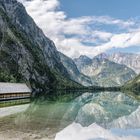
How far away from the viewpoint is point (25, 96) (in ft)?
521

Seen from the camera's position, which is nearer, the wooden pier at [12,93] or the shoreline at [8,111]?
the shoreline at [8,111]

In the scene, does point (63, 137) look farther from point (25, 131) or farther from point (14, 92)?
point (14, 92)

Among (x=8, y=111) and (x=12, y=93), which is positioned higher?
(x=12, y=93)

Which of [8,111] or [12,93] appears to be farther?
[12,93]

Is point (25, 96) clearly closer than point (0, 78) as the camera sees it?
Yes

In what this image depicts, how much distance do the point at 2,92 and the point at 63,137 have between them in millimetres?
85962

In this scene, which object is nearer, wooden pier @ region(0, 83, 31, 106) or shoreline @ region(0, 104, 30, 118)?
shoreline @ region(0, 104, 30, 118)

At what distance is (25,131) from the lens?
41.8 metres

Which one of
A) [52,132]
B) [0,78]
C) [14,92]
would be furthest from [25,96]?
[52,132]

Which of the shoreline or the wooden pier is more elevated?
the wooden pier

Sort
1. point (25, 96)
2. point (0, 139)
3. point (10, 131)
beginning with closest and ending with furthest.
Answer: point (0, 139), point (10, 131), point (25, 96)

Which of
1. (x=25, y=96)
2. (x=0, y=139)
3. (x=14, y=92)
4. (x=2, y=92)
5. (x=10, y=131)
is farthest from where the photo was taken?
(x=25, y=96)

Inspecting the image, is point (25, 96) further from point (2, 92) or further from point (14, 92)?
point (2, 92)

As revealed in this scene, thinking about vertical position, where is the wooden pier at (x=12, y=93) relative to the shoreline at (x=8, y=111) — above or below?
above
